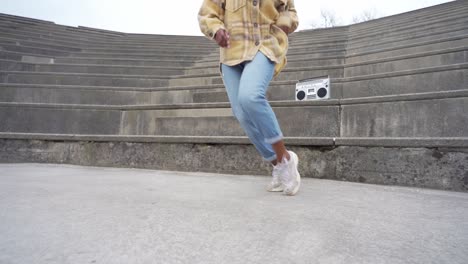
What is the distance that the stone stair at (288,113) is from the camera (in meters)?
2.46

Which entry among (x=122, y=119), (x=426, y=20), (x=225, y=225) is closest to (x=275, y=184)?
(x=225, y=225)

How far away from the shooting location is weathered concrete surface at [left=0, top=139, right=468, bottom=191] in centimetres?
221

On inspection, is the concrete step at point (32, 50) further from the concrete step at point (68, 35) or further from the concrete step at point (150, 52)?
the concrete step at point (68, 35)

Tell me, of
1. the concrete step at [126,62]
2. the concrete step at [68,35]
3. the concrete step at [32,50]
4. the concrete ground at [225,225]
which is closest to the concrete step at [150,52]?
the concrete step at [32,50]

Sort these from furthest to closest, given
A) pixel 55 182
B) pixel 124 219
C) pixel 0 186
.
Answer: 1. pixel 55 182
2. pixel 0 186
3. pixel 124 219

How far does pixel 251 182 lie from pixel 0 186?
1647mm

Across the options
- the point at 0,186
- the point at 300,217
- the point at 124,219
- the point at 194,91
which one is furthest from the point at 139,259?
the point at 194,91

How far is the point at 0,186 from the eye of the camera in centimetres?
207

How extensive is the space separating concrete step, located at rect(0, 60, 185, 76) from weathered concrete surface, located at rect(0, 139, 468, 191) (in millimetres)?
2641

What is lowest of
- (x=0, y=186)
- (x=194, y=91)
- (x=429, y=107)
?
(x=0, y=186)

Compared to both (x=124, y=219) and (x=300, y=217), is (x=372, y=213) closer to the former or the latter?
(x=300, y=217)

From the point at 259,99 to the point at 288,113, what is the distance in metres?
1.36

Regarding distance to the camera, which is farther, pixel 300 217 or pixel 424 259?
pixel 300 217

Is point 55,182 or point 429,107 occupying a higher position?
point 429,107
